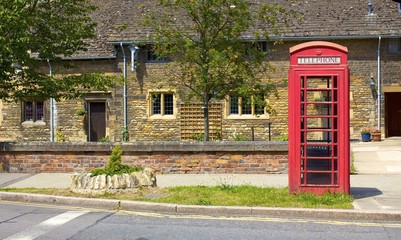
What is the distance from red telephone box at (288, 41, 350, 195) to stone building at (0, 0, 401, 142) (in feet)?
47.4

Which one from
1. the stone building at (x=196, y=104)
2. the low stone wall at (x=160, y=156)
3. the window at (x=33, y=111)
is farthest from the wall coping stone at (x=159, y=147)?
the window at (x=33, y=111)

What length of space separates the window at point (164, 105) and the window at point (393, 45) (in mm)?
10207

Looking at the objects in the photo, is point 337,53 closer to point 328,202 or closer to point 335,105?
point 335,105

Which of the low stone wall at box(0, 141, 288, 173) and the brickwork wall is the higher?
the brickwork wall

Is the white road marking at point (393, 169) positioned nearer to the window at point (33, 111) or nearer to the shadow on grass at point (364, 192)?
the shadow on grass at point (364, 192)

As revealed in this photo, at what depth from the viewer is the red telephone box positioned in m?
10.1

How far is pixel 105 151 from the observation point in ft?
50.0

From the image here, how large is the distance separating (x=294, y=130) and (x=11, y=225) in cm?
515

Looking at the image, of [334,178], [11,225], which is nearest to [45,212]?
[11,225]

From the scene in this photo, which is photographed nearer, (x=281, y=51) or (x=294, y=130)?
(x=294, y=130)

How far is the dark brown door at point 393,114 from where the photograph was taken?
26.1m

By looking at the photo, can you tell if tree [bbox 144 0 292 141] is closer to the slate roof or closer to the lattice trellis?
the slate roof

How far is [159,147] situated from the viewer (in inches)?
588

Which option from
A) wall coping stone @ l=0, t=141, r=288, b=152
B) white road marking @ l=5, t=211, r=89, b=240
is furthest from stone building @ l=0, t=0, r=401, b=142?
white road marking @ l=5, t=211, r=89, b=240
